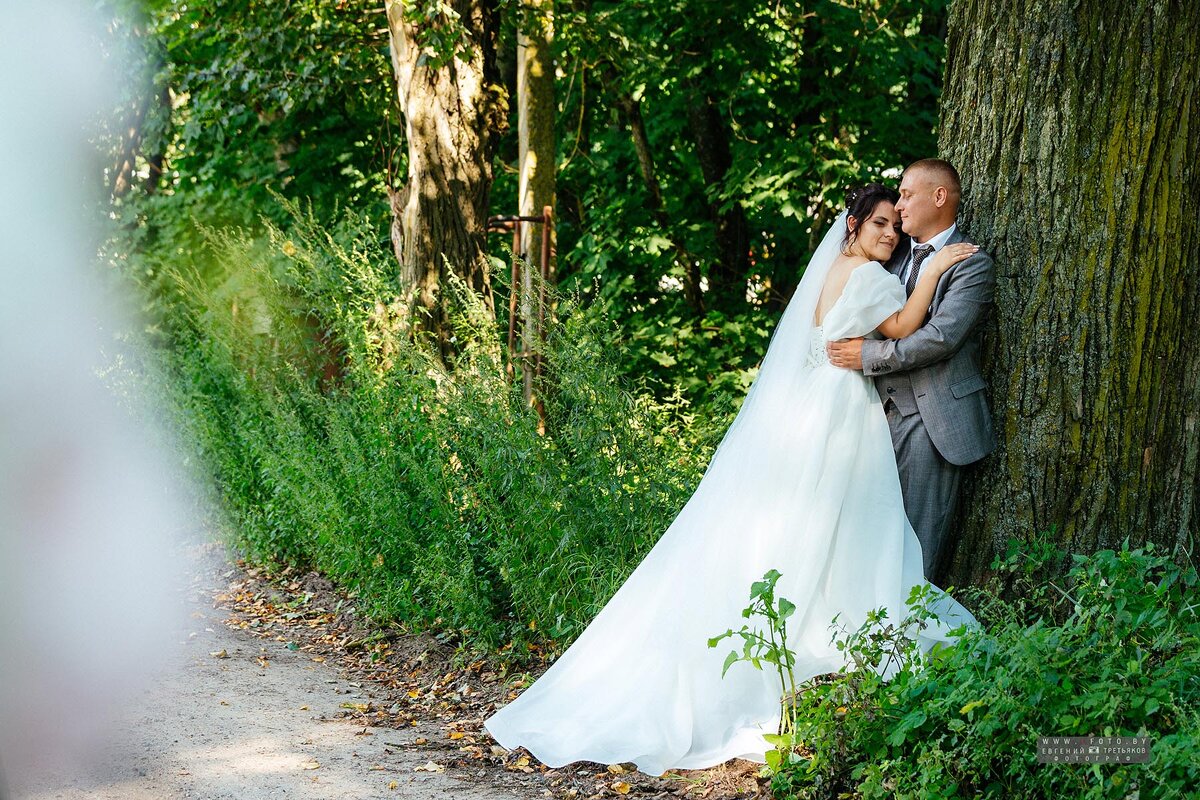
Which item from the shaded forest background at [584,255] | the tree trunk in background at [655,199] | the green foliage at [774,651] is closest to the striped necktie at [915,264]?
the shaded forest background at [584,255]

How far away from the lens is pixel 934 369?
4449 millimetres

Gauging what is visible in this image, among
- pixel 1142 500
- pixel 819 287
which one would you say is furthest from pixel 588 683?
pixel 1142 500

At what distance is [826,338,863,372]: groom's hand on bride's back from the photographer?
457 cm

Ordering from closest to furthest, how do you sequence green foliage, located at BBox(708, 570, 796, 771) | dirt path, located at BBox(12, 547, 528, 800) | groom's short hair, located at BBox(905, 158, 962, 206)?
green foliage, located at BBox(708, 570, 796, 771)
dirt path, located at BBox(12, 547, 528, 800)
groom's short hair, located at BBox(905, 158, 962, 206)

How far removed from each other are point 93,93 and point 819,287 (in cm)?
1124

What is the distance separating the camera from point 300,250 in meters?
8.21

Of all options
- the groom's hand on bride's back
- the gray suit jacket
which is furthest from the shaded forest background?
the groom's hand on bride's back

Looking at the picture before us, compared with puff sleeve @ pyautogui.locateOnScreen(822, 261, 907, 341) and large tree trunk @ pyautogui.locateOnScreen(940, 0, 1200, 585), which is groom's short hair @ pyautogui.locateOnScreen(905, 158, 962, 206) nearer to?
large tree trunk @ pyautogui.locateOnScreen(940, 0, 1200, 585)

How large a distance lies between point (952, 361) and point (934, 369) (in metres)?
0.08

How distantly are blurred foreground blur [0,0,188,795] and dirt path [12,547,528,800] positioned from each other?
205mm

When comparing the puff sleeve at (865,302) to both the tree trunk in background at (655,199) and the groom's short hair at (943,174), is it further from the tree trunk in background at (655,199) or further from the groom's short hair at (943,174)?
the tree trunk in background at (655,199)

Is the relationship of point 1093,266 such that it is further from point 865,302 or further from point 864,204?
point 864,204

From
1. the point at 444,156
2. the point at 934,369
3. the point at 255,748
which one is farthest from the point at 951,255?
the point at 444,156

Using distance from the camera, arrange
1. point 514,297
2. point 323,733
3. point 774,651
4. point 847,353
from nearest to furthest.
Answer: point 774,651 → point 847,353 → point 323,733 → point 514,297
